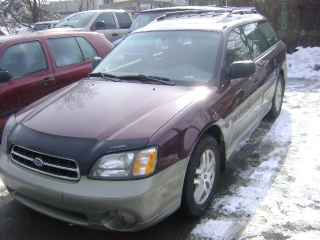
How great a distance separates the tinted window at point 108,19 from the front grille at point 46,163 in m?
10.3

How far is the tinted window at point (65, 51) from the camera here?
605 cm

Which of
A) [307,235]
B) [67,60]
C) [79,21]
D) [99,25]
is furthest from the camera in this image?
[79,21]

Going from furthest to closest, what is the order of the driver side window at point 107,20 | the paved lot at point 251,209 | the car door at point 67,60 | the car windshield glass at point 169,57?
the driver side window at point 107,20, the car door at point 67,60, the car windshield glass at point 169,57, the paved lot at point 251,209

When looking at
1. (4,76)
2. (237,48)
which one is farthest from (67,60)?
(237,48)

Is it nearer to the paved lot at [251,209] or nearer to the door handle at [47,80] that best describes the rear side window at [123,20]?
the door handle at [47,80]

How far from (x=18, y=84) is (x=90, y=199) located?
2.96 meters

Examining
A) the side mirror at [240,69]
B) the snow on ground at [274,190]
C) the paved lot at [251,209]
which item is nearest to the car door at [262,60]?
the snow on ground at [274,190]

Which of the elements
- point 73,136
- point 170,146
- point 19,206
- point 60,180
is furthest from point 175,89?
point 19,206

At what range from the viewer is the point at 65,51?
6230 millimetres

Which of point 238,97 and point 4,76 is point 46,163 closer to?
point 238,97

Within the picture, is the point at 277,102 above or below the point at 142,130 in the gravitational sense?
below

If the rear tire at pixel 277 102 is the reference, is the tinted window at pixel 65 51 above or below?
above

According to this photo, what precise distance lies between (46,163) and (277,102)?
4291 millimetres

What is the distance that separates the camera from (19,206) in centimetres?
406
